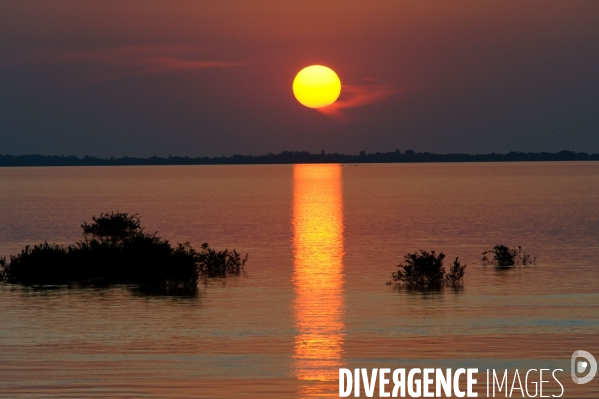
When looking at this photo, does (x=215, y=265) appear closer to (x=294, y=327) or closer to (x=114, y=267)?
(x=114, y=267)

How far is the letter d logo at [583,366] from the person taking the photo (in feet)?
57.0

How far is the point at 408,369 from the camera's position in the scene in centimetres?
1838

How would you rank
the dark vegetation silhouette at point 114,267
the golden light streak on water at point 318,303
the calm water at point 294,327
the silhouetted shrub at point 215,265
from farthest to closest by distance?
the silhouetted shrub at point 215,265 → the dark vegetation silhouette at point 114,267 → the golden light streak on water at point 318,303 → the calm water at point 294,327

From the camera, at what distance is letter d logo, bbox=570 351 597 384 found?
1737cm

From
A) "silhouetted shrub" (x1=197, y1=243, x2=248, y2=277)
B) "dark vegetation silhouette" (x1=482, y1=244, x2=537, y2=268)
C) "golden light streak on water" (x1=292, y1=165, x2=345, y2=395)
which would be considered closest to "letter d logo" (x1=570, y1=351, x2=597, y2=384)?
"golden light streak on water" (x1=292, y1=165, x2=345, y2=395)

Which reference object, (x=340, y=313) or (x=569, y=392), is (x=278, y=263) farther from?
(x=569, y=392)

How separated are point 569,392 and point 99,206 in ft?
282

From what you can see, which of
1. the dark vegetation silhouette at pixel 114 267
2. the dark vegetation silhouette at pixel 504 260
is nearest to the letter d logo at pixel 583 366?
the dark vegetation silhouette at pixel 114 267

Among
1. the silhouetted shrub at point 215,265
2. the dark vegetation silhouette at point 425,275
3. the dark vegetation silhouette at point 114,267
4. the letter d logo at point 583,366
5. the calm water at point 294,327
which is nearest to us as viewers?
the letter d logo at point 583,366

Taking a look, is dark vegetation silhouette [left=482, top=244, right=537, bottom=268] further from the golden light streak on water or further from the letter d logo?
the letter d logo

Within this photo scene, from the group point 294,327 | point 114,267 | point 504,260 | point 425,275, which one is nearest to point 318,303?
point 294,327

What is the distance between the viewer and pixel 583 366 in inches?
723

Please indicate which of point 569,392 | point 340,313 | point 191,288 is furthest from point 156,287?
point 569,392

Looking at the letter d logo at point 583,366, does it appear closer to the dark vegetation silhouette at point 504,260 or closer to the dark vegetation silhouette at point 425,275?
the dark vegetation silhouette at point 425,275
